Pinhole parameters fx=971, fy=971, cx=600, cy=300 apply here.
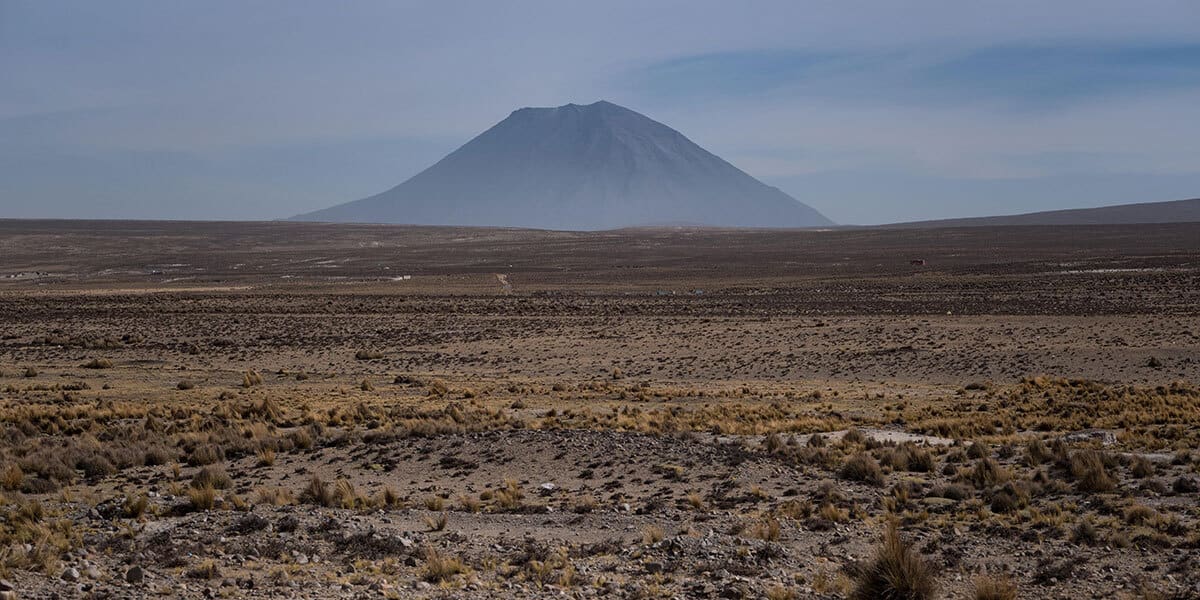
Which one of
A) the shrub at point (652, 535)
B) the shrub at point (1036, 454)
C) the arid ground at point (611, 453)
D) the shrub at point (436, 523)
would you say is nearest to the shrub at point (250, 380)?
the arid ground at point (611, 453)

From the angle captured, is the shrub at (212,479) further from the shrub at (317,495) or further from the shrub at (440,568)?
the shrub at (440,568)

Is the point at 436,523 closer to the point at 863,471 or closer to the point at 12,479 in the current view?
the point at 863,471

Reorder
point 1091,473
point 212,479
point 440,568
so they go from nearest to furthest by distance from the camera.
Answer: point 440,568 → point 1091,473 → point 212,479

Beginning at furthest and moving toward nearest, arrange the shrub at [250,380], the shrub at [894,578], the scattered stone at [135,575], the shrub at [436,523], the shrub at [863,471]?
the shrub at [250,380] < the shrub at [863,471] < the shrub at [436,523] < the scattered stone at [135,575] < the shrub at [894,578]

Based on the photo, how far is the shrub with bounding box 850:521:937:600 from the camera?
867 centimetres

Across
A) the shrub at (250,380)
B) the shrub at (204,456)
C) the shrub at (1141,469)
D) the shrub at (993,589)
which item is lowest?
the shrub at (250,380)

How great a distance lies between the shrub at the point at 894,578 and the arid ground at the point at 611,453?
1.1 inches

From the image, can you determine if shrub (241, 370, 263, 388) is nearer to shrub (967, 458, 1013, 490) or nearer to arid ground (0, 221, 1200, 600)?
arid ground (0, 221, 1200, 600)

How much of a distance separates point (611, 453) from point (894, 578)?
7.19 metres

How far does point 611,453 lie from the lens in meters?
15.5

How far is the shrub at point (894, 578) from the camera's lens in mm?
8672

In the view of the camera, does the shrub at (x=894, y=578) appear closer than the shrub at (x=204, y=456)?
Yes

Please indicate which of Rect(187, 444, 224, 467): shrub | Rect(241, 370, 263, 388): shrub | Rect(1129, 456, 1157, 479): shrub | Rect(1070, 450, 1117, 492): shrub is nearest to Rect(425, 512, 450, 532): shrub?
Rect(187, 444, 224, 467): shrub

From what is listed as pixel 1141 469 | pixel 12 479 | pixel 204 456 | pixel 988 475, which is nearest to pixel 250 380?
pixel 204 456
